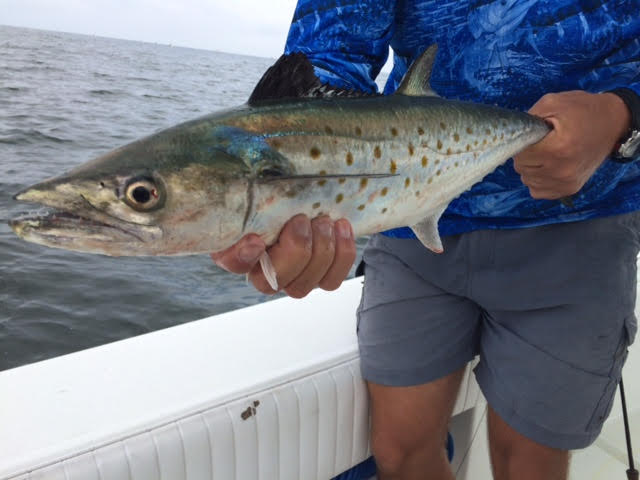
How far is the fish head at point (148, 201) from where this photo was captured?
1132 mm

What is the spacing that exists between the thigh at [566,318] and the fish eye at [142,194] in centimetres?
129

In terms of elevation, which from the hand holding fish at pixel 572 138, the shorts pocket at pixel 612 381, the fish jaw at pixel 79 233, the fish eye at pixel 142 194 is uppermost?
the hand holding fish at pixel 572 138

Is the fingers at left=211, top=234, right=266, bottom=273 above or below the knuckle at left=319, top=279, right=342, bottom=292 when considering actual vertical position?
above

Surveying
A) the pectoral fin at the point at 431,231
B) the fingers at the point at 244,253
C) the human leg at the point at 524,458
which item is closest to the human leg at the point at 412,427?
the human leg at the point at 524,458

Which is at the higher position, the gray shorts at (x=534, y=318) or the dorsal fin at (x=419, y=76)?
the dorsal fin at (x=419, y=76)

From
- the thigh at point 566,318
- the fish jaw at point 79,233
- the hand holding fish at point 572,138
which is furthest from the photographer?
the thigh at point 566,318

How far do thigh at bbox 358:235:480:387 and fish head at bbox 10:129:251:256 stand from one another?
106cm

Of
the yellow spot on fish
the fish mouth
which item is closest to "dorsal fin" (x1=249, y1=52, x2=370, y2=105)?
the yellow spot on fish

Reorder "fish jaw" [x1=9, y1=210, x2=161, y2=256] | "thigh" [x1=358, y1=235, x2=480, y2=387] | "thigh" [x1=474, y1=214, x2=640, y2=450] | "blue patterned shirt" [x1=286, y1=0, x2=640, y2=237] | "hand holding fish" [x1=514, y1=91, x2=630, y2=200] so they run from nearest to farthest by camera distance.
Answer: "fish jaw" [x1=9, y1=210, x2=161, y2=256] < "hand holding fish" [x1=514, y1=91, x2=630, y2=200] < "blue patterned shirt" [x1=286, y1=0, x2=640, y2=237] < "thigh" [x1=474, y1=214, x2=640, y2=450] < "thigh" [x1=358, y1=235, x2=480, y2=387]

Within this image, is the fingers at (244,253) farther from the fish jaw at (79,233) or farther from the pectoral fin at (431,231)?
the pectoral fin at (431,231)

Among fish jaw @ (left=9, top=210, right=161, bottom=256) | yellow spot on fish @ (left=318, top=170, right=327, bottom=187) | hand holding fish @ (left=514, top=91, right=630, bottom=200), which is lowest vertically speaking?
fish jaw @ (left=9, top=210, right=161, bottom=256)

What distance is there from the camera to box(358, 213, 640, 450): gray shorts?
190 cm

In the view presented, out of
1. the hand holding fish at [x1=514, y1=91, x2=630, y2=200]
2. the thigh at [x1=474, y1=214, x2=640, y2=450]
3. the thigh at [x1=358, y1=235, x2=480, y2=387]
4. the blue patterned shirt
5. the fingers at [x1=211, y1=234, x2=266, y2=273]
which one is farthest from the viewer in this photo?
the thigh at [x1=358, y1=235, x2=480, y2=387]

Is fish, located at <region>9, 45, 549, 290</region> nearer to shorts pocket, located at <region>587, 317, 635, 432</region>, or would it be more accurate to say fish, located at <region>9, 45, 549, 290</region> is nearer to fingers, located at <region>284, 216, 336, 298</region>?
fingers, located at <region>284, 216, 336, 298</region>
